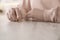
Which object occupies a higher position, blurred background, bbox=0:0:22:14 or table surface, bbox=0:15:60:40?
blurred background, bbox=0:0:22:14

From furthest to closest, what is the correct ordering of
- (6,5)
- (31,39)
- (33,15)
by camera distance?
(6,5)
(33,15)
(31,39)

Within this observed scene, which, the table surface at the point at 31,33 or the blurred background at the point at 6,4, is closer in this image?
the table surface at the point at 31,33

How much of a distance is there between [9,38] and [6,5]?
3.99ft

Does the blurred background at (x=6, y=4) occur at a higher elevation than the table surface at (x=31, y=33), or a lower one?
higher

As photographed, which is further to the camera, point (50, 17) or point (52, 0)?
point (52, 0)

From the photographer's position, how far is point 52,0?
5.00 feet

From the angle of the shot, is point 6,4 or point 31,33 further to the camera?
point 6,4

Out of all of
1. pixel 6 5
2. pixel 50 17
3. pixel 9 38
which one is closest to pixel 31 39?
pixel 9 38

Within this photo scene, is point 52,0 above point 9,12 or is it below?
above

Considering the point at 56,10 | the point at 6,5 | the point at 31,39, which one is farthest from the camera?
the point at 6,5

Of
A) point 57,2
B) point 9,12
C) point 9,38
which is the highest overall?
point 57,2

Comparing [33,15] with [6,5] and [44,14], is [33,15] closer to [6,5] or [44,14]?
[44,14]

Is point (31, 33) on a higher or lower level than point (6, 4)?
lower

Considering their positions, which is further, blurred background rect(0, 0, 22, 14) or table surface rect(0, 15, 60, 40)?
blurred background rect(0, 0, 22, 14)
